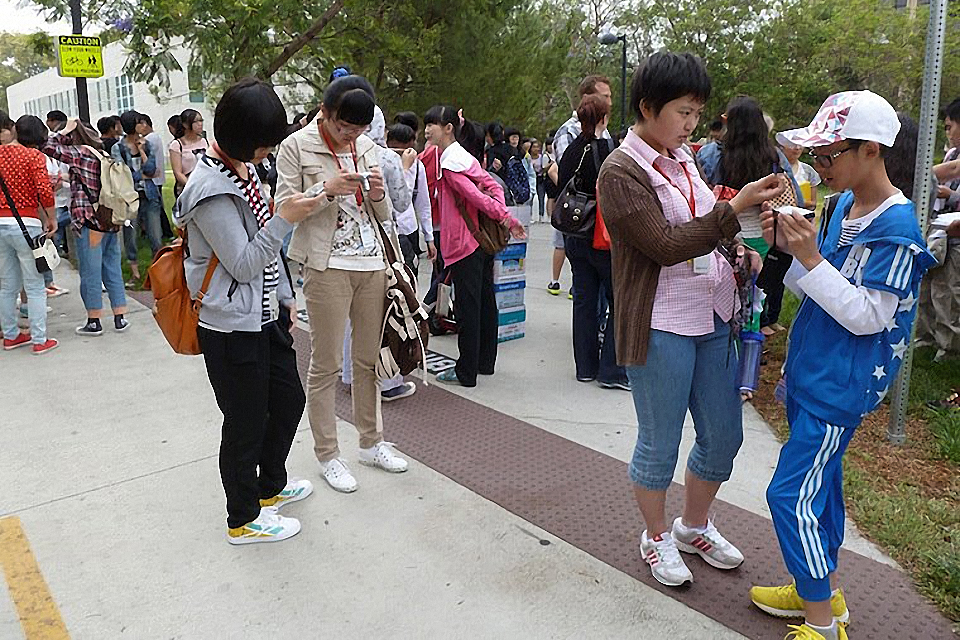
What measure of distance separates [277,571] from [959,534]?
2767mm

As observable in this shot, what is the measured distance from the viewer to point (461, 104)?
14766 millimetres

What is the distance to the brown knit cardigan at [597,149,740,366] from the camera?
7.64 feet

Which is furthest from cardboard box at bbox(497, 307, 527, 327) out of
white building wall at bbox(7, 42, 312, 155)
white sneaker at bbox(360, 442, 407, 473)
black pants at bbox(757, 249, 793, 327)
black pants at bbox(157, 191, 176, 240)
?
white building wall at bbox(7, 42, 312, 155)

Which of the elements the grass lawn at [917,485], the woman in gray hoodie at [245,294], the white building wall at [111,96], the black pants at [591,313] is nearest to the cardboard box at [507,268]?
the black pants at [591,313]

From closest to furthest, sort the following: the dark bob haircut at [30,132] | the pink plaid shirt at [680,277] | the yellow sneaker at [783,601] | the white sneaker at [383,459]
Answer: the pink plaid shirt at [680,277] < the yellow sneaker at [783,601] < the white sneaker at [383,459] < the dark bob haircut at [30,132]

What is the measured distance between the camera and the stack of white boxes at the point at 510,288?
604 cm

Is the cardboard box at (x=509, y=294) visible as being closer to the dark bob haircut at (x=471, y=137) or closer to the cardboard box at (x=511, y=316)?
the cardboard box at (x=511, y=316)

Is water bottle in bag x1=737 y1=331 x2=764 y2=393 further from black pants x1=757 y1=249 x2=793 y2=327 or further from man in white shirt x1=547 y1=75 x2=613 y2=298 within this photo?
black pants x1=757 y1=249 x2=793 y2=327

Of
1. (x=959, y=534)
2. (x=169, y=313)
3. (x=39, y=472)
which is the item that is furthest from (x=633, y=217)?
(x=39, y=472)

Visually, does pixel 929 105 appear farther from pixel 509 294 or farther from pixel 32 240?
pixel 32 240

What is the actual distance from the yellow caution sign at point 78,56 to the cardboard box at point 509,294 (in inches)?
288

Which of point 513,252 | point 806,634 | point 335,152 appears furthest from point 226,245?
point 513,252

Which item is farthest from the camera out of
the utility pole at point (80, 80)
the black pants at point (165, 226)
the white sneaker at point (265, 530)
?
the utility pole at point (80, 80)

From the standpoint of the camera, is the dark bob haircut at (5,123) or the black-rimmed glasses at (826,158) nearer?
the black-rimmed glasses at (826,158)
